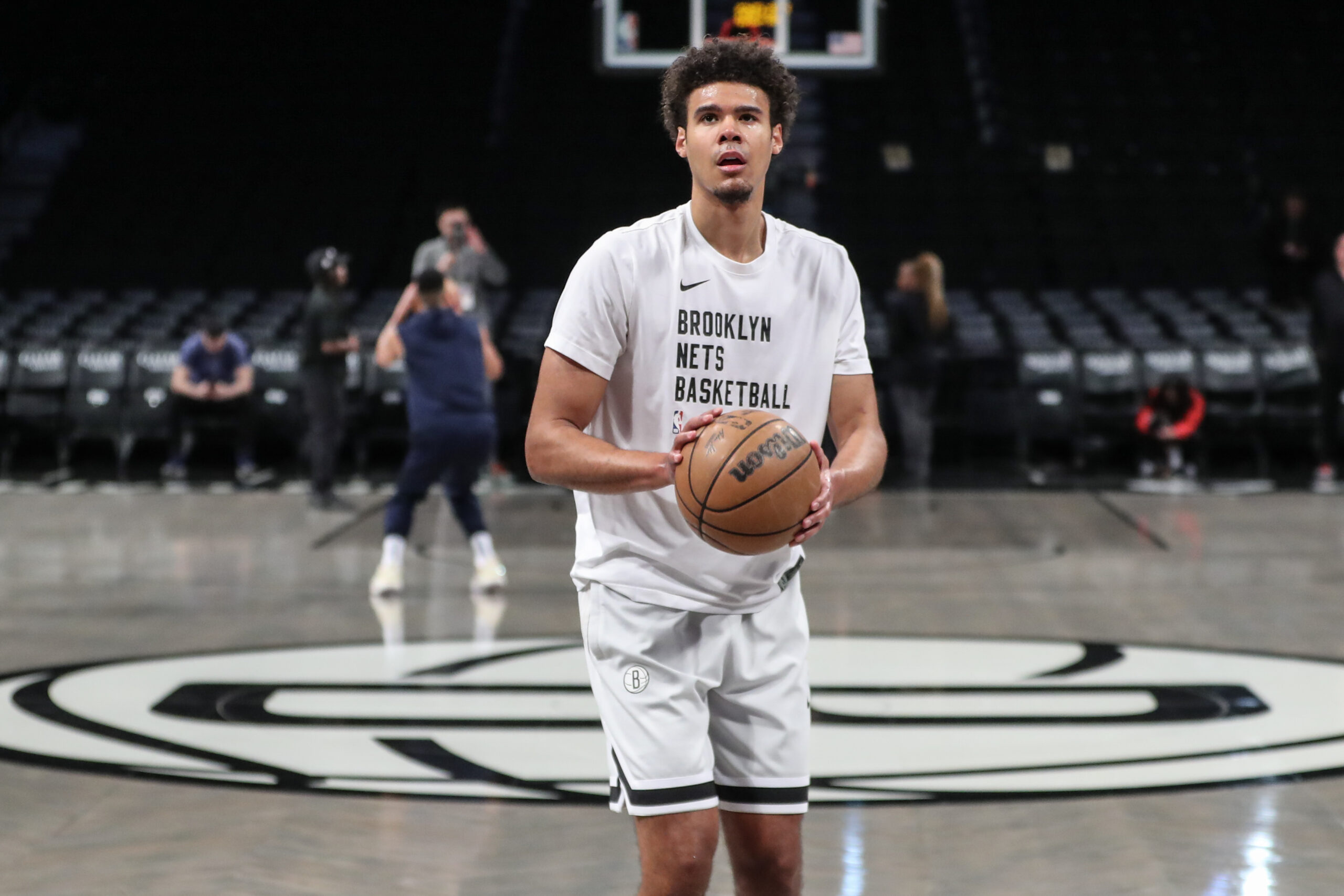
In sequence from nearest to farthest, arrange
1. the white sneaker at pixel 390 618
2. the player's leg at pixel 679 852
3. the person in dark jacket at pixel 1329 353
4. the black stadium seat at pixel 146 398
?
the player's leg at pixel 679 852 < the white sneaker at pixel 390 618 < the person in dark jacket at pixel 1329 353 < the black stadium seat at pixel 146 398

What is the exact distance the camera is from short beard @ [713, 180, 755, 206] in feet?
8.64

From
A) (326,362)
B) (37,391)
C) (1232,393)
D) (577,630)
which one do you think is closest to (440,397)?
(577,630)

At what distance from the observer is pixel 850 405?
9.29 feet

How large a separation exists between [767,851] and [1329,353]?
11.0 metres

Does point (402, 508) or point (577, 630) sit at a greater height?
point (402, 508)

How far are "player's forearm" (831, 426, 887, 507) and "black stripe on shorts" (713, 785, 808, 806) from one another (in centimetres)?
46

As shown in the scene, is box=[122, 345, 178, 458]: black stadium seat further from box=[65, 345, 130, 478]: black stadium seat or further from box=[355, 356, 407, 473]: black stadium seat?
box=[355, 356, 407, 473]: black stadium seat

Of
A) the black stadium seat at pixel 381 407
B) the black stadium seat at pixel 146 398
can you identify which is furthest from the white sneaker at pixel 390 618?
the black stadium seat at pixel 146 398

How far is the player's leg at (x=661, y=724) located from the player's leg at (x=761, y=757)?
4 cm

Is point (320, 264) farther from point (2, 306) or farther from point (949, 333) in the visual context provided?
point (2, 306)

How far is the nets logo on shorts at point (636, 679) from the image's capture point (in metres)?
2.63

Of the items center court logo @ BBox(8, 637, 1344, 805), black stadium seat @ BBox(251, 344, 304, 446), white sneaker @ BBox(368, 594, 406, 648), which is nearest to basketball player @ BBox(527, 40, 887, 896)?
center court logo @ BBox(8, 637, 1344, 805)

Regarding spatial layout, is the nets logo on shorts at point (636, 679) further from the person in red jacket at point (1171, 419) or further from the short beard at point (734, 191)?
the person in red jacket at point (1171, 419)

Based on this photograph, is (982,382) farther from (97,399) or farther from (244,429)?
(97,399)
